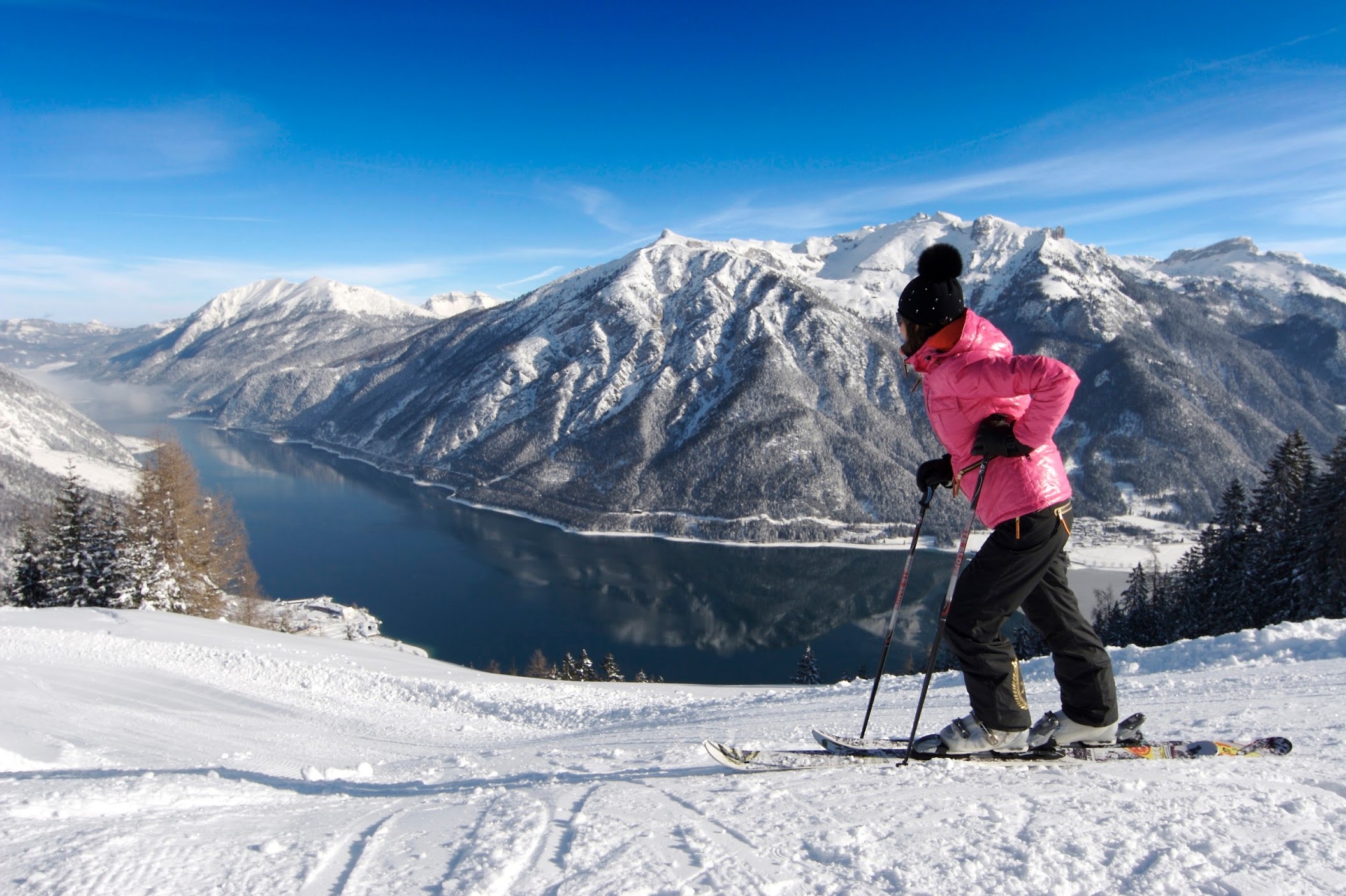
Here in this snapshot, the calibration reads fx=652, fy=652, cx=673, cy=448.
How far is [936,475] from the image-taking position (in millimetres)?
4074

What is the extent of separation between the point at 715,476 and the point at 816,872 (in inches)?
5541

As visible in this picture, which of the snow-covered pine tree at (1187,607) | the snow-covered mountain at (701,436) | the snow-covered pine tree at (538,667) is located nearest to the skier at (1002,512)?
the snow-covered pine tree at (538,667)

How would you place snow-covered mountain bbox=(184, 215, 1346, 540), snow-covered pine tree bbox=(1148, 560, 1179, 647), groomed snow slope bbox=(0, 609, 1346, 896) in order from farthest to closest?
snow-covered mountain bbox=(184, 215, 1346, 540)
snow-covered pine tree bbox=(1148, 560, 1179, 647)
groomed snow slope bbox=(0, 609, 1346, 896)

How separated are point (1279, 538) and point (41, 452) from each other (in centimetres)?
14938

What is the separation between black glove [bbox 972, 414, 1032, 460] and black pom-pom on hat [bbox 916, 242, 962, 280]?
784 millimetres

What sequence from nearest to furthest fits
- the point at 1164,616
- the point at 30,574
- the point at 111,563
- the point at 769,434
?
the point at 111,563, the point at 30,574, the point at 1164,616, the point at 769,434

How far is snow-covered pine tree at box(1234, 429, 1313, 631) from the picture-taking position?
68.7 ft

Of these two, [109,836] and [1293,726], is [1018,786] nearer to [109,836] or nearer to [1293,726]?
[1293,726]

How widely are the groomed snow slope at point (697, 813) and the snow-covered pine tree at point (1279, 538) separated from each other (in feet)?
63.1

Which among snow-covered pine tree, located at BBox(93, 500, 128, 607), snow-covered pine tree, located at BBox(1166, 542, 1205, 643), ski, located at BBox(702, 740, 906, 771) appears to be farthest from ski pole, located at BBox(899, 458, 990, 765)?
snow-covered pine tree, located at BBox(1166, 542, 1205, 643)

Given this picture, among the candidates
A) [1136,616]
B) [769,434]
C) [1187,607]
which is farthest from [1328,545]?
[769,434]

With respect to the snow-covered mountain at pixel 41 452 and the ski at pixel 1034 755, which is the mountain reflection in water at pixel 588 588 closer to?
the snow-covered mountain at pixel 41 452

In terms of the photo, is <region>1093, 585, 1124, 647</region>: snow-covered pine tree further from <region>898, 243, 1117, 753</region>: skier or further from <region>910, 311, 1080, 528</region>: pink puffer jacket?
<region>910, 311, 1080, 528</region>: pink puffer jacket

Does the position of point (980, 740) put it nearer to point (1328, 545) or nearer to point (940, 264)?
point (940, 264)
